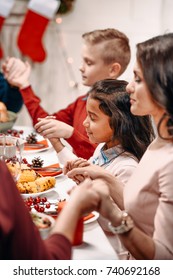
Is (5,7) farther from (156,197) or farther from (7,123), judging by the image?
(156,197)

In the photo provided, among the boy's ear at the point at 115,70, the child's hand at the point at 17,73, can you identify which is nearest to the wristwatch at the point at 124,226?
the boy's ear at the point at 115,70

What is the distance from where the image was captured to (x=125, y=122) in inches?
66.2

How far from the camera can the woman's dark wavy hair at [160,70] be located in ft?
3.86

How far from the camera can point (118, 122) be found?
170 centimetres

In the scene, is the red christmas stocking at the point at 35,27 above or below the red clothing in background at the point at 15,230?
above

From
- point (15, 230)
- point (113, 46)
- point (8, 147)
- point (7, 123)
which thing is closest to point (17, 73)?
point (7, 123)

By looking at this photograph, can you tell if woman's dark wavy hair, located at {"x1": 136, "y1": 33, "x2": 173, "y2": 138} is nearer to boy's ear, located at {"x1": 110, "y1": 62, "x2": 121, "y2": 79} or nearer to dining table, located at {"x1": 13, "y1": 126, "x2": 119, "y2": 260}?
dining table, located at {"x1": 13, "y1": 126, "x2": 119, "y2": 260}

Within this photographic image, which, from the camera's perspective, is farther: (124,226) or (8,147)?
(8,147)

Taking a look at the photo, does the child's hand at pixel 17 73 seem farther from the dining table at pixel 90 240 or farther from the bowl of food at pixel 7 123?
the dining table at pixel 90 240

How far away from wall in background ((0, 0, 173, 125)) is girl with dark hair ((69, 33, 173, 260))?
2.51 metres

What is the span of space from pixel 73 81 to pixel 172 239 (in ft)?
9.39

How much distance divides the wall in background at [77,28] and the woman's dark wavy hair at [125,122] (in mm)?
2038

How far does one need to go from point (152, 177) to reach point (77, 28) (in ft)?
9.18
